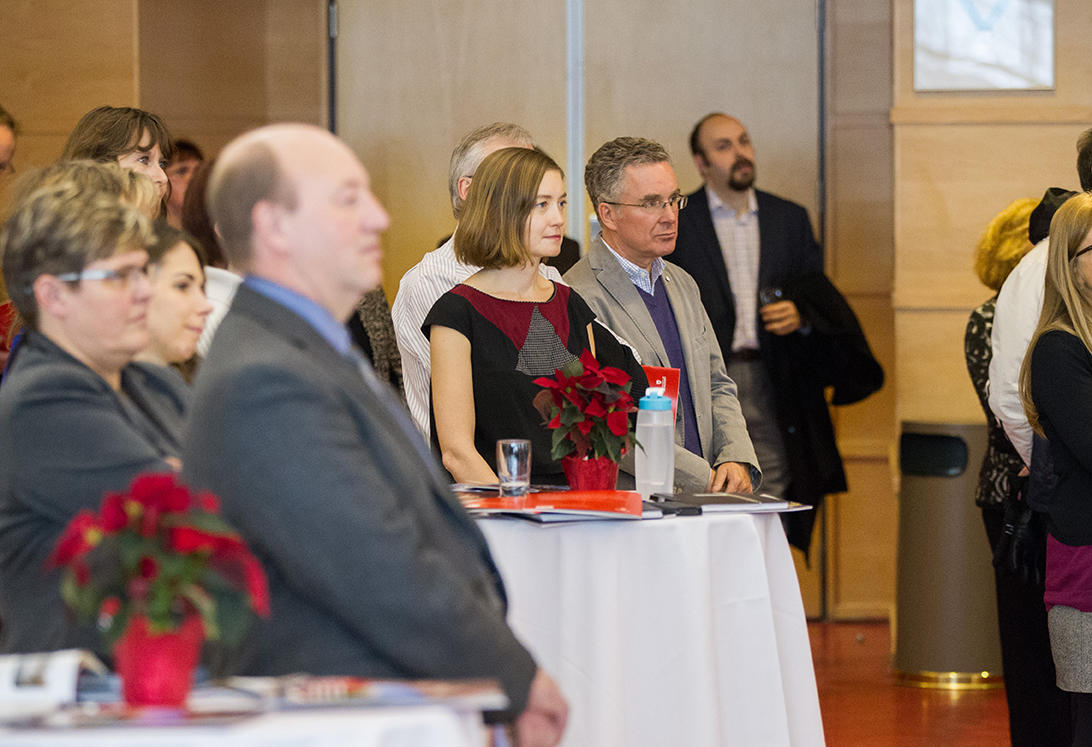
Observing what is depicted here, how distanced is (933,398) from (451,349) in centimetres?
311

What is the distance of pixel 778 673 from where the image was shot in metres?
3.00

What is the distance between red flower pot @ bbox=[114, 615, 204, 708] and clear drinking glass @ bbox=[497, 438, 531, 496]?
147 centimetres

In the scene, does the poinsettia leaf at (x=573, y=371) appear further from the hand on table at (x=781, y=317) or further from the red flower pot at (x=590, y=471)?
the hand on table at (x=781, y=317)

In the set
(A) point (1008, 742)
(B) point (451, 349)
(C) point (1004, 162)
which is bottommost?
(A) point (1008, 742)

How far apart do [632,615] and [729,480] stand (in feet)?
3.31

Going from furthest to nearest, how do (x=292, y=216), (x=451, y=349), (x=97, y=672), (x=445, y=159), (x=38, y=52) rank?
(x=445, y=159)
(x=38, y=52)
(x=451, y=349)
(x=292, y=216)
(x=97, y=672)

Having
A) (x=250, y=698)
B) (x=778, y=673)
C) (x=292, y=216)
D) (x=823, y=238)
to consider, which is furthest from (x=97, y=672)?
(x=823, y=238)

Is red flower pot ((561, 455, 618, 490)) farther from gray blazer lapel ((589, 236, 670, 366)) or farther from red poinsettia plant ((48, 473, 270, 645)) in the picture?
red poinsettia plant ((48, 473, 270, 645))

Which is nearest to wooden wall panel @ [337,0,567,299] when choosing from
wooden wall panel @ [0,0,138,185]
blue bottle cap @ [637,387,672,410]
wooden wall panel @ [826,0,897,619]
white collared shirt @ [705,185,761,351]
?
white collared shirt @ [705,185,761,351]

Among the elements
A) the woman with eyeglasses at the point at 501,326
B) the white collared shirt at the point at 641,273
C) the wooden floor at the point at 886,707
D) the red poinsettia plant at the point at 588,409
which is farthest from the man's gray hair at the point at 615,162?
the wooden floor at the point at 886,707

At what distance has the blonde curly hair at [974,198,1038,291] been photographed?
14.6 ft

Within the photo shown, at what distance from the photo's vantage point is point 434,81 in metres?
6.47

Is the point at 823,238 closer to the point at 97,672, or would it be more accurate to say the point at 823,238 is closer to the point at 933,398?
the point at 933,398

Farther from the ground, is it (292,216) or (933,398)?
(292,216)
